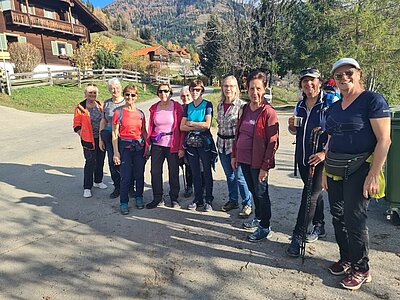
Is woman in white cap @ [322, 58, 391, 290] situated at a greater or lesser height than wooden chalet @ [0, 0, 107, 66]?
lesser

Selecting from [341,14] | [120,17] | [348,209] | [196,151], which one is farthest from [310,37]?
[120,17]

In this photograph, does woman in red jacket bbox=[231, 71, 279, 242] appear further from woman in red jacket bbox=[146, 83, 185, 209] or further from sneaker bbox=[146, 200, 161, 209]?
sneaker bbox=[146, 200, 161, 209]

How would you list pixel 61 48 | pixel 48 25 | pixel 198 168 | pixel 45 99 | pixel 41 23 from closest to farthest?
pixel 198 168
pixel 45 99
pixel 41 23
pixel 48 25
pixel 61 48

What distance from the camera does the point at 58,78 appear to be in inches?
823

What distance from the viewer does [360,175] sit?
8.43 feet

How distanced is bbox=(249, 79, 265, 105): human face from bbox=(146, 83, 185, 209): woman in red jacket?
134 cm

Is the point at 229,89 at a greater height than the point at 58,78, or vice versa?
the point at 58,78

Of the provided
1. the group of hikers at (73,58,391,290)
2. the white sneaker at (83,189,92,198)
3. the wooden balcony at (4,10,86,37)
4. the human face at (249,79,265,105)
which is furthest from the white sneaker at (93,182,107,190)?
the wooden balcony at (4,10,86,37)

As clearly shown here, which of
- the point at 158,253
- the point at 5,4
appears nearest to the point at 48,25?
the point at 5,4

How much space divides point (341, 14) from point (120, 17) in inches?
3691

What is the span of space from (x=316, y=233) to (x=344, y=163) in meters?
1.28

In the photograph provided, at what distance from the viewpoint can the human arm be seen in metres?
2.36

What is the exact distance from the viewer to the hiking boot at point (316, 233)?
11.6 feet

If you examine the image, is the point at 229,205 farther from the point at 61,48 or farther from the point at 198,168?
the point at 61,48
